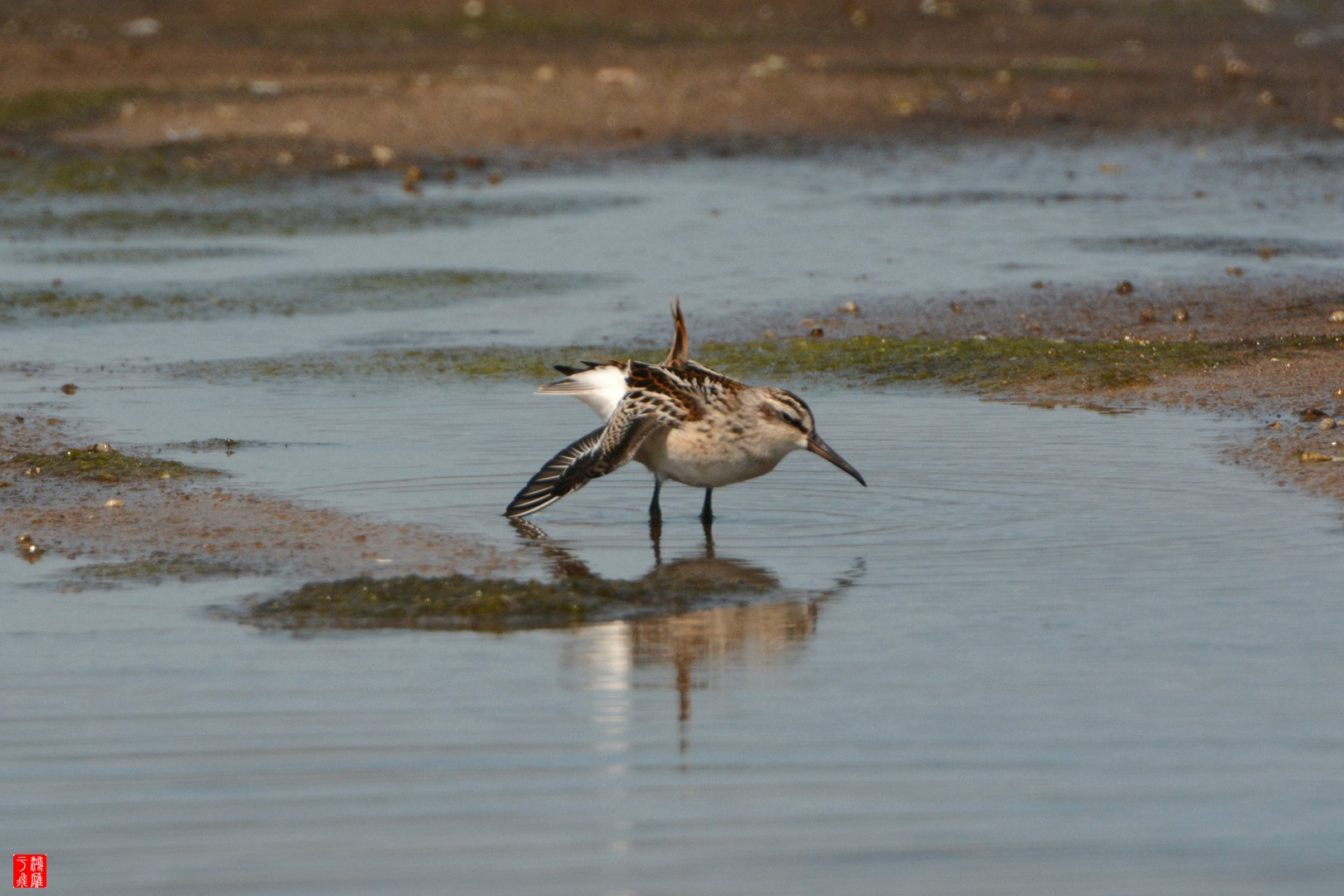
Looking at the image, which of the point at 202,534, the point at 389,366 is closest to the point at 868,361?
the point at 389,366

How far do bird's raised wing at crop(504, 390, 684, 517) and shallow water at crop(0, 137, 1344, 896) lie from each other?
0.66 ft

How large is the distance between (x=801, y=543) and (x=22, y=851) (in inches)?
154

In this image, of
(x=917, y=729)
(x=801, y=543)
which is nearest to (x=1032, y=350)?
(x=801, y=543)

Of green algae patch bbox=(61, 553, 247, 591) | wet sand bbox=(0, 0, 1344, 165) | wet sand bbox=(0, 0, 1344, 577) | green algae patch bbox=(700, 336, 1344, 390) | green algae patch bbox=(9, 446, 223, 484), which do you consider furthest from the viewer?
wet sand bbox=(0, 0, 1344, 165)

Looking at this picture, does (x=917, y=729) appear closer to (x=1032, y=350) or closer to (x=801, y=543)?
(x=801, y=543)

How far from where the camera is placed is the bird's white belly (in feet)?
27.2

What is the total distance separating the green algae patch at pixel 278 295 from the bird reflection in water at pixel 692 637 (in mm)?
7392

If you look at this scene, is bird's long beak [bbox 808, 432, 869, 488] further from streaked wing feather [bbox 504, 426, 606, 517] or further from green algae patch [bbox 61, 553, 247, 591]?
green algae patch [bbox 61, 553, 247, 591]

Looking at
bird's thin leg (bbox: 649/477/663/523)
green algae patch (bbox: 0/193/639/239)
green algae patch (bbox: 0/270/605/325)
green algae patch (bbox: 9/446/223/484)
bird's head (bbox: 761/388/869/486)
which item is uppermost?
green algae patch (bbox: 0/193/639/239)

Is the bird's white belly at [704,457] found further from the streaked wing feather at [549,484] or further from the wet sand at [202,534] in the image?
the wet sand at [202,534]

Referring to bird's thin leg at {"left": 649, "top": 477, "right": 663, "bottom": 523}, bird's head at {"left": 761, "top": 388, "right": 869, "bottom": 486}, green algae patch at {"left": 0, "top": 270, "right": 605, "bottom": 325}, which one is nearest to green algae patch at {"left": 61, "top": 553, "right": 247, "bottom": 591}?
bird's thin leg at {"left": 649, "top": 477, "right": 663, "bottom": 523}

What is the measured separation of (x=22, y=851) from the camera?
4.88 meters

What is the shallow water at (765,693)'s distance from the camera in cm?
481

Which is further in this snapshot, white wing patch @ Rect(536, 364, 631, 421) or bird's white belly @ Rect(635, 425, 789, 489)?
white wing patch @ Rect(536, 364, 631, 421)
